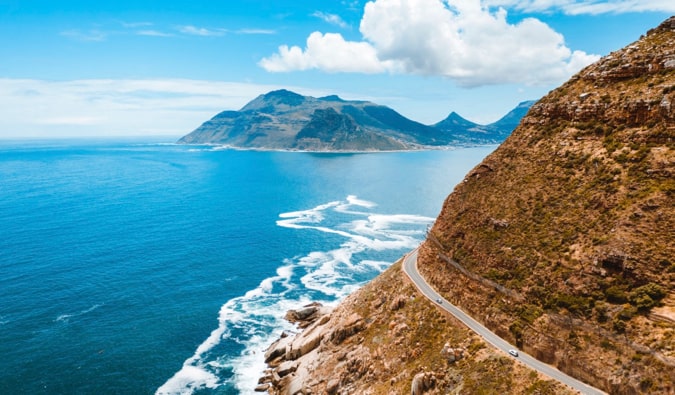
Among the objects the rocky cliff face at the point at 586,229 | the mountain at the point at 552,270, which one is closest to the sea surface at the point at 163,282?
the mountain at the point at 552,270

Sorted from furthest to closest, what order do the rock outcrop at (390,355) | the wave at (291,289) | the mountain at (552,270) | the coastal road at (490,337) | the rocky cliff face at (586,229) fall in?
the wave at (291,289) → the rock outcrop at (390,355) → the mountain at (552,270) → the coastal road at (490,337) → the rocky cliff face at (586,229)

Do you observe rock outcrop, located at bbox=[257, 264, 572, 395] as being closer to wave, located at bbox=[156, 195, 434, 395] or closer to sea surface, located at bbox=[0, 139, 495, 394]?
wave, located at bbox=[156, 195, 434, 395]

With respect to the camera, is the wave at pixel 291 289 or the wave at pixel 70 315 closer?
the wave at pixel 291 289

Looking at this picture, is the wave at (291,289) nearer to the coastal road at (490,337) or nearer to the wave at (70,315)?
the wave at (70,315)

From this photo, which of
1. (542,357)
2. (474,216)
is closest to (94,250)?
(474,216)

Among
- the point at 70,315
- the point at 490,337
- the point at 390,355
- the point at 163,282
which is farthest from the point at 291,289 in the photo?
the point at 490,337

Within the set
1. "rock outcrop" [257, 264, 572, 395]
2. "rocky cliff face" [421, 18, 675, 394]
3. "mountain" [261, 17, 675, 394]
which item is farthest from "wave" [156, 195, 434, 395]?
"rocky cliff face" [421, 18, 675, 394]

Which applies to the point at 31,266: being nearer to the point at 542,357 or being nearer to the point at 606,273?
the point at 542,357
